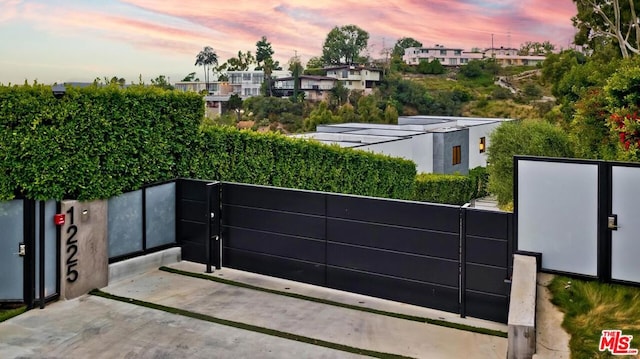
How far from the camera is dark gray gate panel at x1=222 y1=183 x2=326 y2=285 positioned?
10500 mm

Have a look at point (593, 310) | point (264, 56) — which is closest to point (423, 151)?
point (593, 310)

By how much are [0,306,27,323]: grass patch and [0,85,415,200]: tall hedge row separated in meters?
1.77

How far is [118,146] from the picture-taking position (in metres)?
10.5

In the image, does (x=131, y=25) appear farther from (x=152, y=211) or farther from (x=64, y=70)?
(x=152, y=211)

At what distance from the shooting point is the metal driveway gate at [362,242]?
29.3 feet

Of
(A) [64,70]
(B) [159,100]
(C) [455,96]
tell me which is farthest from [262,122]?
(B) [159,100]

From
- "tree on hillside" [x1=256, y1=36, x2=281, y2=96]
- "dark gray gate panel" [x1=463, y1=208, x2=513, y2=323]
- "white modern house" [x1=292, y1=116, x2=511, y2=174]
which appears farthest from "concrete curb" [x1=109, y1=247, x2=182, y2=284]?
"tree on hillside" [x1=256, y1=36, x2=281, y2=96]

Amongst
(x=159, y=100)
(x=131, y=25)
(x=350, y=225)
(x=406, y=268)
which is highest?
(x=131, y=25)

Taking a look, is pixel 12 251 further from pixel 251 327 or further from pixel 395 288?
pixel 395 288

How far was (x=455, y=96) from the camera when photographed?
8194 cm

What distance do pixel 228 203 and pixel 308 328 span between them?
368 centimetres

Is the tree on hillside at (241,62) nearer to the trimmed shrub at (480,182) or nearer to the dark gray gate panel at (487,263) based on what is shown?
the trimmed shrub at (480,182)

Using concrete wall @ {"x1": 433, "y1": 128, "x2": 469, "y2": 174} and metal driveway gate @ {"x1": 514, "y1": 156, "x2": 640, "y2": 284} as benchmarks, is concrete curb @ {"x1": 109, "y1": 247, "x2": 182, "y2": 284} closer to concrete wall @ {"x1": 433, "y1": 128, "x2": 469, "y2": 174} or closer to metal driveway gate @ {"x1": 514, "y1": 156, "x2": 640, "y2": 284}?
metal driveway gate @ {"x1": 514, "y1": 156, "x2": 640, "y2": 284}

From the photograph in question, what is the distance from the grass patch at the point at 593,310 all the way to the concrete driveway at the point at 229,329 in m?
1.06
